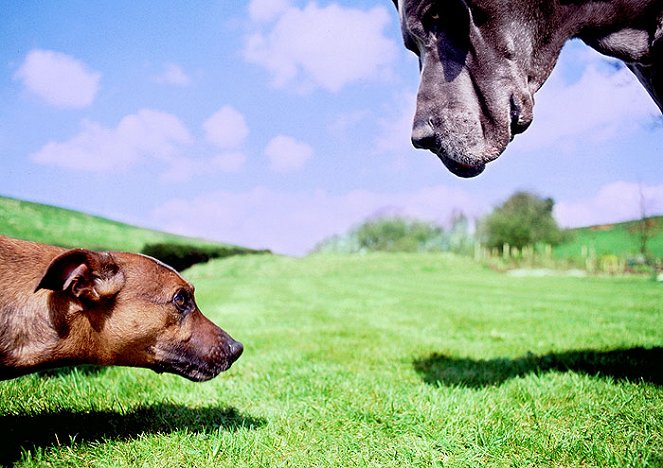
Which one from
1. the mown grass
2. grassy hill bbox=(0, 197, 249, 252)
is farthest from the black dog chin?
grassy hill bbox=(0, 197, 249, 252)

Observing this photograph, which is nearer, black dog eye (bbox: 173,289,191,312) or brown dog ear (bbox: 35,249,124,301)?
brown dog ear (bbox: 35,249,124,301)

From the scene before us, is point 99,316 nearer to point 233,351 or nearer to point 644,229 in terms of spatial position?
point 233,351

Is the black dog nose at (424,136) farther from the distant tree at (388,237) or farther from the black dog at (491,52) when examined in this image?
the distant tree at (388,237)

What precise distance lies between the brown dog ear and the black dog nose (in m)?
2.06

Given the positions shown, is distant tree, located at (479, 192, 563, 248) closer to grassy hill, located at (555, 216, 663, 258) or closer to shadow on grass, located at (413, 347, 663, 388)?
grassy hill, located at (555, 216, 663, 258)

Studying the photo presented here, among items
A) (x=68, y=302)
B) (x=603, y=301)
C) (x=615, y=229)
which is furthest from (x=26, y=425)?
(x=615, y=229)

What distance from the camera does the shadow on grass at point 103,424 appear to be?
316 cm

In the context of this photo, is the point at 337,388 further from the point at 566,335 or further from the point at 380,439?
the point at 566,335

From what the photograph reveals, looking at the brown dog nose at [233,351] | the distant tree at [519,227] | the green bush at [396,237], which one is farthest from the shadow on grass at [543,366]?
the green bush at [396,237]

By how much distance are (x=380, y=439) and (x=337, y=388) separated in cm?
115

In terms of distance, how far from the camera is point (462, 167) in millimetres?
3094

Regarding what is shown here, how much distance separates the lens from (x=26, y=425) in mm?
3434

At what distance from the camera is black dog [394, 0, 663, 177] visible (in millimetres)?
2916

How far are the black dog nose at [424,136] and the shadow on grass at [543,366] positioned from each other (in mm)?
2357
